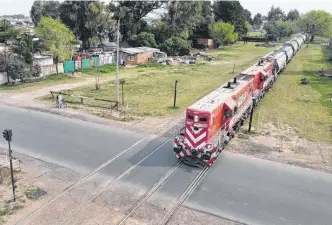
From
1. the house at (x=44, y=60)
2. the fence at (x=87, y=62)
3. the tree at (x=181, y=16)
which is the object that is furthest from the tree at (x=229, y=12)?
the house at (x=44, y=60)

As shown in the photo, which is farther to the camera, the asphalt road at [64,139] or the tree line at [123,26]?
the tree line at [123,26]

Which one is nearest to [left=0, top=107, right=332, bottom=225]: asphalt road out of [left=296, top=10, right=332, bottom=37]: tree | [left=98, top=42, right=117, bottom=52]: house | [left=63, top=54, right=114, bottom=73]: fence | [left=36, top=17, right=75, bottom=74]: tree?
[left=36, top=17, right=75, bottom=74]: tree

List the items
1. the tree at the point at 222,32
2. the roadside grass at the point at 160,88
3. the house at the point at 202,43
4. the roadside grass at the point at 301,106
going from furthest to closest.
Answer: the house at the point at 202,43, the tree at the point at 222,32, the roadside grass at the point at 160,88, the roadside grass at the point at 301,106

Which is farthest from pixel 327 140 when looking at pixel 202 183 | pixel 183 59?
pixel 183 59

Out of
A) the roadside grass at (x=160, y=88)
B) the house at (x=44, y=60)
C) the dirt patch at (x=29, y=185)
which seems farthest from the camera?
the house at (x=44, y=60)

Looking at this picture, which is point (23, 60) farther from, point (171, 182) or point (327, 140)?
point (327, 140)

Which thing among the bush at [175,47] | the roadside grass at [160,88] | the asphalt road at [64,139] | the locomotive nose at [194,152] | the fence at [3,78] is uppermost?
the bush at [175,47]

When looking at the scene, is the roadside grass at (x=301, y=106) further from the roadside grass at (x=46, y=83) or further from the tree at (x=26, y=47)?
the tree at (x=26, y=47)
